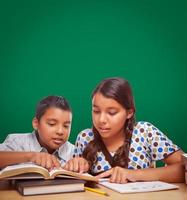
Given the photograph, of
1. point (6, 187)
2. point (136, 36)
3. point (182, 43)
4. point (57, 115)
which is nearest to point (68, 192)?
point (6, 187)

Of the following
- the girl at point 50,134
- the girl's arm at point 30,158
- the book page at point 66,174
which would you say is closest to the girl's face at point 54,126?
the girl at point 50,134

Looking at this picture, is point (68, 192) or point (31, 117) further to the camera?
point (31, 117)

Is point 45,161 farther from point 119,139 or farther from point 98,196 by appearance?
point 119,139

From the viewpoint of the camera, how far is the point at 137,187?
1.34 meters

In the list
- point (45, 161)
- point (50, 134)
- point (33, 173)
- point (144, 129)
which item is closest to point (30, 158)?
Result: point (45, 161)

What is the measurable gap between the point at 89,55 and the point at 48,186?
3.65 ft

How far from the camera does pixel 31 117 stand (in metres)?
2.15

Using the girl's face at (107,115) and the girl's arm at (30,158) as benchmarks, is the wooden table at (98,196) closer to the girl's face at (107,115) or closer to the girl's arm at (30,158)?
the girl's arm at (30,158)

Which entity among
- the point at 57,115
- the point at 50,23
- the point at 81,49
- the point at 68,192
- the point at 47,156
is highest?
the point at 50,23

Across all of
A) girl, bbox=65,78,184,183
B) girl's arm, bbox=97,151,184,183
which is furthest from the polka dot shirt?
girl's arm, bbox=97,151,184,183

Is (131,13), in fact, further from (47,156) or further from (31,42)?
(47,156)

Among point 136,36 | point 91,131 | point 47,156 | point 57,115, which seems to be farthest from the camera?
point 136,36

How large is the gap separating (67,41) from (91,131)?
581 millimetres

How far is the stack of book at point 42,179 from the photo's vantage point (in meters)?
1.25
